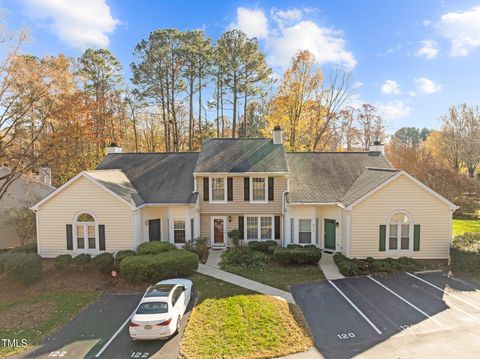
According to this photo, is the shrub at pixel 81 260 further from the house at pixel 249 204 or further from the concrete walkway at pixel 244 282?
the concrete walkway at pixel 244 282

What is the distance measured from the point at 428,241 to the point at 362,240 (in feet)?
12.5

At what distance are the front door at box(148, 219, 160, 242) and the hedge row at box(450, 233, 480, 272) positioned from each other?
18.0 m

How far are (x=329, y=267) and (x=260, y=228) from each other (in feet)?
18.2

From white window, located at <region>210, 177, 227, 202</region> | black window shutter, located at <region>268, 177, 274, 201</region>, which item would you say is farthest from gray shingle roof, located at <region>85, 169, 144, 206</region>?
black window shutter, located at <region>268, 177, 274, 201</region>

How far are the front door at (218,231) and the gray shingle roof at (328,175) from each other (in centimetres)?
515

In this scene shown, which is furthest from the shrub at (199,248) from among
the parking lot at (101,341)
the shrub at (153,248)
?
the parking lot at (101,341)

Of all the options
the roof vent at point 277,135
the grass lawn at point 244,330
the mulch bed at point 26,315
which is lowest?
the mulch bed at point 26,315

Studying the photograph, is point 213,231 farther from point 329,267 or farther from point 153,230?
point 329,267

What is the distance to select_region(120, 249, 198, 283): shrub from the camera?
47.4 ft

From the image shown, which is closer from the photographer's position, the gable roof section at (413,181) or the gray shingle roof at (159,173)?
the gable roof section at (413,181)

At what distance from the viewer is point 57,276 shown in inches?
623

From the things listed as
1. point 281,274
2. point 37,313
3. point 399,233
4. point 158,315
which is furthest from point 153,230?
point 399,233

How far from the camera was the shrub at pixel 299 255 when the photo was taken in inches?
659

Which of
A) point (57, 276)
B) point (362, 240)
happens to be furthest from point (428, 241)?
point (57, 276)
